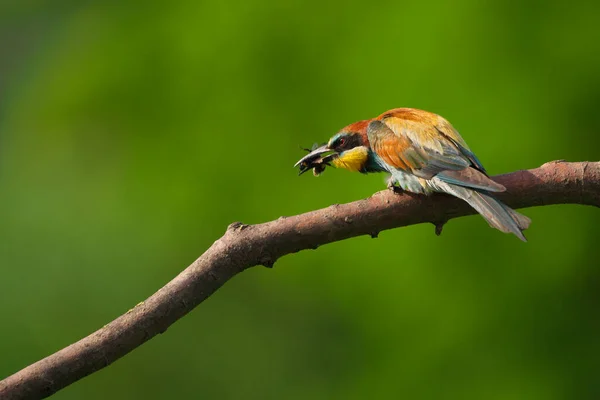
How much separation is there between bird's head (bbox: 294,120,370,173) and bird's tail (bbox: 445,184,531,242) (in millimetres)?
438

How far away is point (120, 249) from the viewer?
3873 millimetres

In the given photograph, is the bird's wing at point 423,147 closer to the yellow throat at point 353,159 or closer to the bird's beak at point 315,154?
the yellow throat at point 353,159

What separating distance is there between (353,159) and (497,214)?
55 cm

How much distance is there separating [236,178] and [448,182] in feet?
6.54

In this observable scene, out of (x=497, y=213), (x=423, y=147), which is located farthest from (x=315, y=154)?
(x=497, y=213)

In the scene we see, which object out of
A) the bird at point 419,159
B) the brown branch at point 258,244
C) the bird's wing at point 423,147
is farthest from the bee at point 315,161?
the brown branch at point 258,244

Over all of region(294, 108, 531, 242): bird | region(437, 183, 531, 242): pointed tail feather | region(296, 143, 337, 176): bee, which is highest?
A: region(296, 143, 337, 176): bee

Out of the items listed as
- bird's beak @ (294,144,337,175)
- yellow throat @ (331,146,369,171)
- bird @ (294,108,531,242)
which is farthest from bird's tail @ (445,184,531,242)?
bird's beak @ (294,144,337,175)

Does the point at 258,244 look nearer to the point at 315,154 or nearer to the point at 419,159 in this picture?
the point at 419,159

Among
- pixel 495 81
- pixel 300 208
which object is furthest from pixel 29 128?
pixel 495 81

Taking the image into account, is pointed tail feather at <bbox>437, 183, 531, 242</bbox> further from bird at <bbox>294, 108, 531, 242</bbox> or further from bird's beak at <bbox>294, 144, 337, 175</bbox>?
A: bird's beak at <bbox>294, 144, 337, 175</bbox>

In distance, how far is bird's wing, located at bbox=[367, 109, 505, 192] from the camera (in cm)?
193

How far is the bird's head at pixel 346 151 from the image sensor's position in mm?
2180

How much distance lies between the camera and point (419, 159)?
79.6 inches
